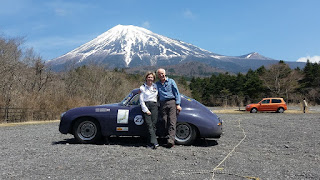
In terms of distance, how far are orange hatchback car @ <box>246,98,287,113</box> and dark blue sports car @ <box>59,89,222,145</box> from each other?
24812 mm

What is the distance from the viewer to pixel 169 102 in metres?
5.91

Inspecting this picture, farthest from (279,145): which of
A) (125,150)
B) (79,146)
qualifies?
(79,146)

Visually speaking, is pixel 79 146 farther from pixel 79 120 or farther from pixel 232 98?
pixel 232 98

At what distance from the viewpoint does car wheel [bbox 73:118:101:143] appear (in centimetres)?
636

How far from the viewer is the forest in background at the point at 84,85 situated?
22.1 m

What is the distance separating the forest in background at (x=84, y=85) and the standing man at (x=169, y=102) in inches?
644

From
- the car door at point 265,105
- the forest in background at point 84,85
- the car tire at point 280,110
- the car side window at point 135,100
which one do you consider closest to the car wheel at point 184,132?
the car side window at point 135,100

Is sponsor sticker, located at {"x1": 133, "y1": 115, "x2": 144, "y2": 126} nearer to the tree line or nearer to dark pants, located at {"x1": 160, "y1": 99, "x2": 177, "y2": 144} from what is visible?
dark pants, located at {"x1": 160, "y1": 99, "x2": 177, "y2": 144}

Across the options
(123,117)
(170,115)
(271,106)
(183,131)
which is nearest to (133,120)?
(123,117)

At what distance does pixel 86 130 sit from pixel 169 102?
2.15 metres

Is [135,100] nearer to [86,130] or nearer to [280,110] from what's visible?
[86,130]

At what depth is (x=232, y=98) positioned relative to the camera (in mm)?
74250

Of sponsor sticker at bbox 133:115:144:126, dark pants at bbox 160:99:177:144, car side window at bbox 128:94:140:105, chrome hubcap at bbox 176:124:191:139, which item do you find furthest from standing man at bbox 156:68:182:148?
car side window at bbox 128:94:140:105

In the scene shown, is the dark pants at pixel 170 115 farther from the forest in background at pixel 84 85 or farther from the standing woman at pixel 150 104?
the forest in background at pixel 84 85
